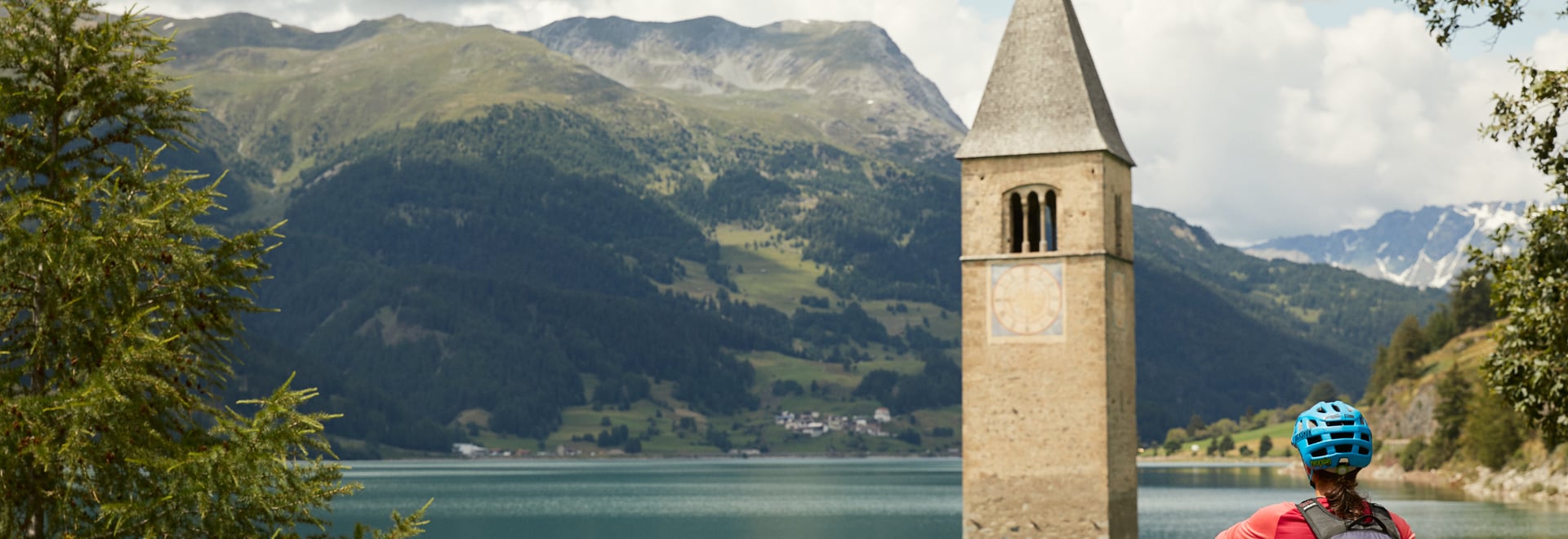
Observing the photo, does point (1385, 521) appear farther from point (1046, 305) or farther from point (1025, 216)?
point (1025, 216)

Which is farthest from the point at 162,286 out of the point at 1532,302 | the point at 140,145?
the point at 1532,302

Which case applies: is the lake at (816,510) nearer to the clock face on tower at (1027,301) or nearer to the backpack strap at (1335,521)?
the clock face on tower at (1027,301)

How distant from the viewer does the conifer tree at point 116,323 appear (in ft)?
61.1

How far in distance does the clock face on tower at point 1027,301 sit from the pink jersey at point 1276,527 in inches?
1513

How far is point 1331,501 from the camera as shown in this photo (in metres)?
7.26

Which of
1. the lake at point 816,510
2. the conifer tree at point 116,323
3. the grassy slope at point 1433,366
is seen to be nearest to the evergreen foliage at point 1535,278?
the conifer tree at point 116,323

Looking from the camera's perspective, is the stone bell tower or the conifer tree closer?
the conifer tree

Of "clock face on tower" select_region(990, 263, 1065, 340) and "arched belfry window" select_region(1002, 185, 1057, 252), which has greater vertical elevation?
"arched belfry window" select_region(1002, 185, 1057, 252)

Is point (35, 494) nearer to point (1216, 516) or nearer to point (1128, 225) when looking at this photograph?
point (1128, 225)

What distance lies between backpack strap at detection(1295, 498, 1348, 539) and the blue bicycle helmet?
0.18 meters

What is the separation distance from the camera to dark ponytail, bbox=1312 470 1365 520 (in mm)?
7219

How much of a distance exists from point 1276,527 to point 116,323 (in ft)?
50.3

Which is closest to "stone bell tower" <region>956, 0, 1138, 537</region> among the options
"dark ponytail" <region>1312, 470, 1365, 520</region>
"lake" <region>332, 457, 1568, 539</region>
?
"dark ponytail" <region>1312, 470, 1365, 520</region>

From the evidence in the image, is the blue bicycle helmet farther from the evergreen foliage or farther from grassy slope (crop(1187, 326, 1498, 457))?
grassy slope (crop(1187, 326, 1498, 457))
